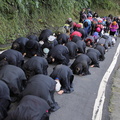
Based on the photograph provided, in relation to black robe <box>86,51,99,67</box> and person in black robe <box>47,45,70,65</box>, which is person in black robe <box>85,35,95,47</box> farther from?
person in black robe <box>47,45,70,65</box>

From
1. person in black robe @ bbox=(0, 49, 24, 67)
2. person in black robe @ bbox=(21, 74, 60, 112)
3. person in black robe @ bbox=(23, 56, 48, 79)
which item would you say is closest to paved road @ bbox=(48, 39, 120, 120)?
person in black robe @ bbox=(21, 74, 60, 112)

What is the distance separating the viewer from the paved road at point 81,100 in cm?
544

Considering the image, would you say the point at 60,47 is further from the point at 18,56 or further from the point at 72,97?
the point at 72,97

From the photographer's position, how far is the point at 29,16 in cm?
1327

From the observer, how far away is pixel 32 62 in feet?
23.0

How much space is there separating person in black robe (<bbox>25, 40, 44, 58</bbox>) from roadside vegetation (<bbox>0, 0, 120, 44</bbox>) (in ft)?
5.37

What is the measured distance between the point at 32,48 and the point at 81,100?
399 cm

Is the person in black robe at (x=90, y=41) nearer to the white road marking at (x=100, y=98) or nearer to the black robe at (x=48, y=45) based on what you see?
the black robe at (x=48, y=45)

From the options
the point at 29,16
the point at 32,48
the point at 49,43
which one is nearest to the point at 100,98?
the point at 32,48

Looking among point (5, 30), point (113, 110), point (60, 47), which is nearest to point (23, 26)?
point (5, 30)

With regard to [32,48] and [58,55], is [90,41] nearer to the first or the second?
[58,55]

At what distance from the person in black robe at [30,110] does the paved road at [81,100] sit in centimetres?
98

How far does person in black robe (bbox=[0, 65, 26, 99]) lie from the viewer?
18.5ft

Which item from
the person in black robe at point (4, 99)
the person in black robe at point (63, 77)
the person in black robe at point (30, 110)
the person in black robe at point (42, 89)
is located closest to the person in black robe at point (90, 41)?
the person in black robe at point (63, 77)
